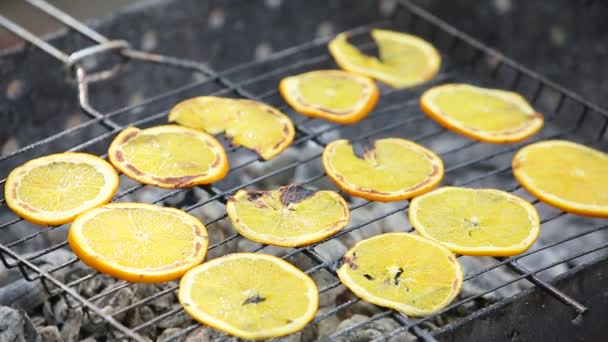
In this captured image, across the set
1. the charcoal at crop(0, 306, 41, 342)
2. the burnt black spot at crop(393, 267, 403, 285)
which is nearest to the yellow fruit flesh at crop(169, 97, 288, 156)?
the burnt black spot at crop(393, 267, 403, 285)

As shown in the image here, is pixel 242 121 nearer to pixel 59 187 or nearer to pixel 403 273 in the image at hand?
pixel 59 187

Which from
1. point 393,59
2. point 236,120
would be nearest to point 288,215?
point 236,120

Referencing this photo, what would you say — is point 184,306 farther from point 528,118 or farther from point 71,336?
point 528,118

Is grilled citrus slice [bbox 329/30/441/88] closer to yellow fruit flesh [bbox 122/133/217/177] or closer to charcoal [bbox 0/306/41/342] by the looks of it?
yellow fruit flesh [bbox 122/133/217/177]

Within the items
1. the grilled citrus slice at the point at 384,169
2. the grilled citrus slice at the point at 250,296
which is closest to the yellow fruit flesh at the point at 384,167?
the grilled citrus slice at the point at 384,169

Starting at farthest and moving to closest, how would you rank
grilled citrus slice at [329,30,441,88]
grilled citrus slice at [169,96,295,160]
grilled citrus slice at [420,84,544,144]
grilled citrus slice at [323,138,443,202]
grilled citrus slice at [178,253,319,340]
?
grilled citrus slice at [329,30,441,88] → grilled citrus slice at [420,84,544,144] → grilled citrus slice at [169,96,295,160] → grilled citrus slice at [323,138,443,202] → grilled citrus slice at [178,253,319,340]

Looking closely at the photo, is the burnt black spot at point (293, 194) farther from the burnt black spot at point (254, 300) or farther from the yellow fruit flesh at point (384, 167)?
the burnt black spot at point (254, 300)
